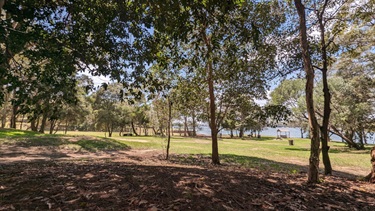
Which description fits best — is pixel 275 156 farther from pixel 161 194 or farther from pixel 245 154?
pixel 161 194

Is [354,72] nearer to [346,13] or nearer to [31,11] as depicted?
[346,13]

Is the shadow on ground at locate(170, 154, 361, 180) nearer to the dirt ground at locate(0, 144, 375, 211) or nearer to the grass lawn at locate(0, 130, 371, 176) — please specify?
the grass lawn at locate(0, 130, 371, 176)

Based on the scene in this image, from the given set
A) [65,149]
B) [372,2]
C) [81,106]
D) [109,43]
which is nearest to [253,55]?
[372,2]

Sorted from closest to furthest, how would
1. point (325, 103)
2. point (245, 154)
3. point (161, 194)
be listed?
point (161, 194), point (325, 103), point (245, 154)

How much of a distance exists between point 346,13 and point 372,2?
0.84 metres

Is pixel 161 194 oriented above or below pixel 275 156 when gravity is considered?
above

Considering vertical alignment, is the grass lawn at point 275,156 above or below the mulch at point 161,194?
below

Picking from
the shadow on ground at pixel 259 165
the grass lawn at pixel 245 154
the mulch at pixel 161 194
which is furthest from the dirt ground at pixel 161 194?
the shadow on ground at pixel 259 165

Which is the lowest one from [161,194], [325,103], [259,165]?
[259,165]

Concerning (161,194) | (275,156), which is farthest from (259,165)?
(161,194)

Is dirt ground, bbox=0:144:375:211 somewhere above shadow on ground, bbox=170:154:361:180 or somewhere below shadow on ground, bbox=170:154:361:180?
above

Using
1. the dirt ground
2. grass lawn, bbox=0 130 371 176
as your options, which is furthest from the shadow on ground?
the dirt ground

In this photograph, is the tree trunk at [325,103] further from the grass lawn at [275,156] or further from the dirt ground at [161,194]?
the dirt ground at [161,194]

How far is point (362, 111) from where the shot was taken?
20.0 metres
